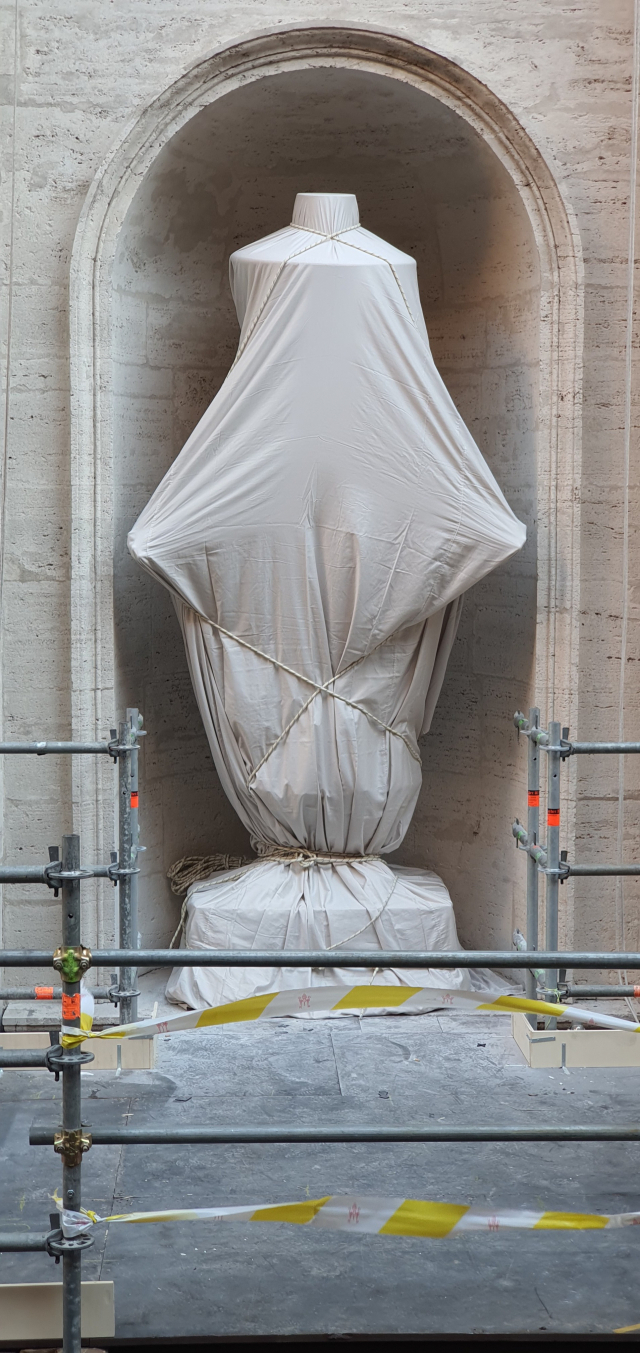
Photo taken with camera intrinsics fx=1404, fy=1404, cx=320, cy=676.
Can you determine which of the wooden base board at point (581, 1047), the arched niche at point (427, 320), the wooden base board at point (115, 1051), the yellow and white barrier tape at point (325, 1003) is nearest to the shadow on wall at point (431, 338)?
the arched niche at point (427, 320)

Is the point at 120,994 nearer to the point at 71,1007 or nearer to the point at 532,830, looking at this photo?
the point at 532,830

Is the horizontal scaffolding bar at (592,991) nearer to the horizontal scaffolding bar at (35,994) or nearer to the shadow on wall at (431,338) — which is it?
the shadow on wall at (431,338)

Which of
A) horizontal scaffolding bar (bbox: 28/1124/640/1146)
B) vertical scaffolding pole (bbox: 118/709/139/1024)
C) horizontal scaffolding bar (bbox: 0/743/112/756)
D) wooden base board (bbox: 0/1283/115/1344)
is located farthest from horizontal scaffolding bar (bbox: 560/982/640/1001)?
wooden base board (bbox: 0/1283/115/1344)

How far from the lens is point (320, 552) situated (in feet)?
16.7

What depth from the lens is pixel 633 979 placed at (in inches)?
222

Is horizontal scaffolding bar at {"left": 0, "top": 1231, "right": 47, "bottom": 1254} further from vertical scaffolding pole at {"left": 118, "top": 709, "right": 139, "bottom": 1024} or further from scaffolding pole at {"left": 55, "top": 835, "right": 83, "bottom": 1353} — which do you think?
vertical scaffolding pole at {"left": 118, "top": 709, "right": 139, "bottom": 1024}

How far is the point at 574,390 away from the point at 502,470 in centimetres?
54

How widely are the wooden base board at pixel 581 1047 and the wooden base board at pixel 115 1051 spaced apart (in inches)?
50.7

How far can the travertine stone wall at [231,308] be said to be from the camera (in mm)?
5141

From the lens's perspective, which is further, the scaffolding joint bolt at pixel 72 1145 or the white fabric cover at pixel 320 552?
the white fabric cover at pixel 320 552

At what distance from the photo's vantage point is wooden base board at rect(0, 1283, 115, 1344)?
3066 mm

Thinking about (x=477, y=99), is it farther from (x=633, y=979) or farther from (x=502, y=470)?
(x=633, y=979)

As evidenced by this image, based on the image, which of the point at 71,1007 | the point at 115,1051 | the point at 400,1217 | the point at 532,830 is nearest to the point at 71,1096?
the point at 71,1007

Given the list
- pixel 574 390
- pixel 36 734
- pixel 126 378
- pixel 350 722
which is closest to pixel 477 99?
pixel 574 390
